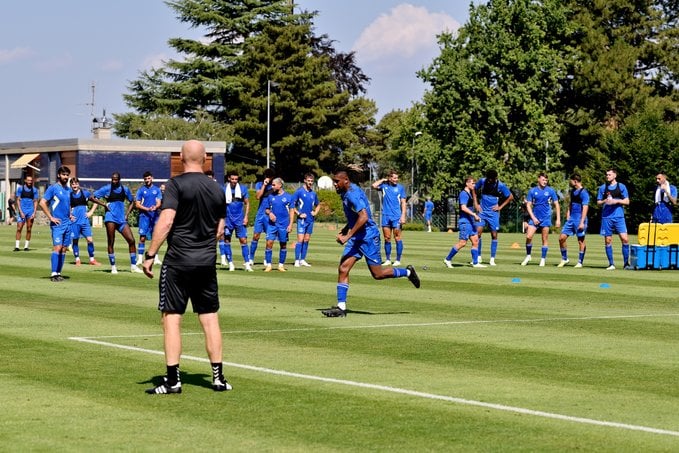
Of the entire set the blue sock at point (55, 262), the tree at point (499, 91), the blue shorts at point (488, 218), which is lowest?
the blue sock at point (55, 262)

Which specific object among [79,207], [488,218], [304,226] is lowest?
[304,226]

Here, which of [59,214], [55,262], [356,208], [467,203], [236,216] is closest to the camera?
[356,208]

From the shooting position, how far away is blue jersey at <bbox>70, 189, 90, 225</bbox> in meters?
27.4

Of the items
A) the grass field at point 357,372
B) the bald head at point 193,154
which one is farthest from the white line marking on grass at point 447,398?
the bald head at point 193,154

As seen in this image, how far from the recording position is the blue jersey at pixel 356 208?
16953mm

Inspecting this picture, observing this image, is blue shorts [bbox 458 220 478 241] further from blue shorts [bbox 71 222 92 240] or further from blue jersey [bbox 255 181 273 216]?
blue shorts [bbox 71 222 92 240]

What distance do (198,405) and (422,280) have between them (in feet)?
49.6

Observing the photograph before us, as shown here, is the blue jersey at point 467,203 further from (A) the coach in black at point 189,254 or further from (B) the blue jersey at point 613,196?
(A) the coach in black at point 189,254

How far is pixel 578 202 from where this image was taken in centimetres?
2948

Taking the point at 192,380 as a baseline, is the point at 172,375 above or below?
above

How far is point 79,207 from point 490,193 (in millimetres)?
8946

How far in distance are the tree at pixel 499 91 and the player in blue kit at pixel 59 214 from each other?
55.3m

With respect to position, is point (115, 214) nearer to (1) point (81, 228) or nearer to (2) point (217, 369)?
(1) point (81, 228)

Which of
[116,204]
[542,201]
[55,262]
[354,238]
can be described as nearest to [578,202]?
[542,201]
